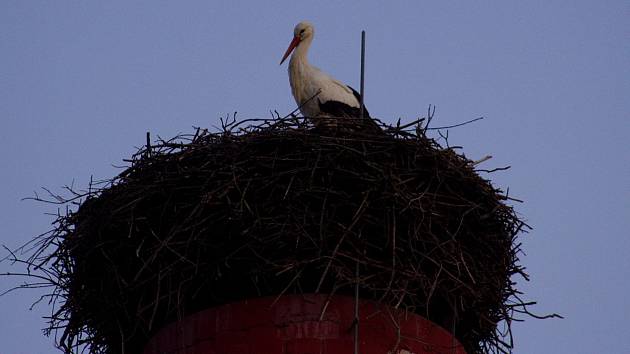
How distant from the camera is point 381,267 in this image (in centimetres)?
706

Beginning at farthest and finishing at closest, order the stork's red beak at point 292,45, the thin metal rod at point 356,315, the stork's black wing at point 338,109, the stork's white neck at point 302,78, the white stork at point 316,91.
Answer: the stork's red beak at point 292,45 → the stork's white neck at point 302,78 → the white stork at point 316,91 → the stork's black wing at point 338,109 → the thin metal rod at point 356,315

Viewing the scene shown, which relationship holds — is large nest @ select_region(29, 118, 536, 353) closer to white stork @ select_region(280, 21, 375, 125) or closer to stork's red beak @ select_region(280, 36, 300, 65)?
white stork @ select_region(280, 21, 375, 125)

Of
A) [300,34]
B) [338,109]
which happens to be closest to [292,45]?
[300,34]

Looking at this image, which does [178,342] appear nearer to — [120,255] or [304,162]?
[120,255]

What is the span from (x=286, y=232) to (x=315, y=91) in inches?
134

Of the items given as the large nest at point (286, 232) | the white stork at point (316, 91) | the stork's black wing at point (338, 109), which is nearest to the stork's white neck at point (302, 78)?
the white stork at point (316, 91)

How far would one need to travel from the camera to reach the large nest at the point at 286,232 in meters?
7.18

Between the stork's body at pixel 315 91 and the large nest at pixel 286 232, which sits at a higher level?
the stork's body at pixel 315 91

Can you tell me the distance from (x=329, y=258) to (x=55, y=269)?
2.09 m

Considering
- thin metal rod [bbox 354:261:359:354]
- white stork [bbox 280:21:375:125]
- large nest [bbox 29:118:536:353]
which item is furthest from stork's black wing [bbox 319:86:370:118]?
thin metal rod [bbox 354:261:359:354]

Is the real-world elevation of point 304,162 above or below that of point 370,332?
above

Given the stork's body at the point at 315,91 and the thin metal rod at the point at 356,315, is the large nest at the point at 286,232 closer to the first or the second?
the thin metal rod at the point at 356,315

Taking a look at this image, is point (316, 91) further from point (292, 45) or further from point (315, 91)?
point (292, 45)

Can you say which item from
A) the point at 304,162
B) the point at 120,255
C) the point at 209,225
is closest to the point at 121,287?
the point at 120,255
